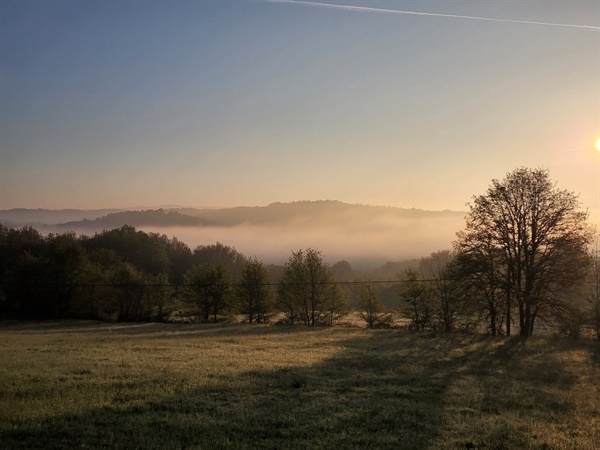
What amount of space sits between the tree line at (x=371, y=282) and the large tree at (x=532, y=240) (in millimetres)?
87

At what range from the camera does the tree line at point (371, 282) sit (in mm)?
38156

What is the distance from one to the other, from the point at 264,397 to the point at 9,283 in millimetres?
75195

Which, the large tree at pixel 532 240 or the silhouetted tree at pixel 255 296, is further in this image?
the silhouetted tree at pixel 255 296

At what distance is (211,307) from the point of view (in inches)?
2995

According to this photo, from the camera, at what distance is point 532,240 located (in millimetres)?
38969

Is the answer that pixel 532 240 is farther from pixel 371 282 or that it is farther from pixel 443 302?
pixel 371 282

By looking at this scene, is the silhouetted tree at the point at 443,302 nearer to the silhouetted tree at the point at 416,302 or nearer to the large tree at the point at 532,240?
the silhouetted tree at the point at 416,302

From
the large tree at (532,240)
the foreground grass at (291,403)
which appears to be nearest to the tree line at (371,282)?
the large tree at (532,240)

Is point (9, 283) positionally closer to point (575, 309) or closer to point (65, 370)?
point (65, 370)

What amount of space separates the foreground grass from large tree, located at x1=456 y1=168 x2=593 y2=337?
1304 cm

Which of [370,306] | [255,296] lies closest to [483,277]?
[370,306]

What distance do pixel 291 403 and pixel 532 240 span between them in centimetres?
3296

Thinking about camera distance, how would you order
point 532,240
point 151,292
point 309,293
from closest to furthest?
point 532,240 < point 309,293 < point 151,292

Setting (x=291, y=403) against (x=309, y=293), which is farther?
(x=309, y=293)
